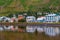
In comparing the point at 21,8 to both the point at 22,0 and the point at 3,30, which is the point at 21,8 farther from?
the point at 3,30

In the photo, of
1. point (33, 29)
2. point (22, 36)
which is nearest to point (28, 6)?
point (33, 29)

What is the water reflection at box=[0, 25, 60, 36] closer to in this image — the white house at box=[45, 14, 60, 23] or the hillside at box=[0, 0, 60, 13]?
the white house at box=[45, 14, 60, 23]

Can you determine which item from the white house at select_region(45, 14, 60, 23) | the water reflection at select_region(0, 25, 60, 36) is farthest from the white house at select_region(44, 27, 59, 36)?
the white house at select_region(45, 14, 60, 23)

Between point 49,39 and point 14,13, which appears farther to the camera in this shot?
point 14,13

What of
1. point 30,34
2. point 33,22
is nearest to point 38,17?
point 33,22

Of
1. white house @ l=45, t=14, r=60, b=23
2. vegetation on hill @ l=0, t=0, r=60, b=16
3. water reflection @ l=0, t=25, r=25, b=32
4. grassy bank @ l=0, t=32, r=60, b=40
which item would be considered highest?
vegetation on hill @ l=0, t=0, r=60, b=16

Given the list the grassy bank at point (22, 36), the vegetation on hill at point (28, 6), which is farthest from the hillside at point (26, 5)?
the grassy bank at point (22, 36)

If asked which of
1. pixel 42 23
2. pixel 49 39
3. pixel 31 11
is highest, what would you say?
pixel 31 11

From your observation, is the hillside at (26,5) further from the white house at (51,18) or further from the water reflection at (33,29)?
the water reflection at (33,29)
